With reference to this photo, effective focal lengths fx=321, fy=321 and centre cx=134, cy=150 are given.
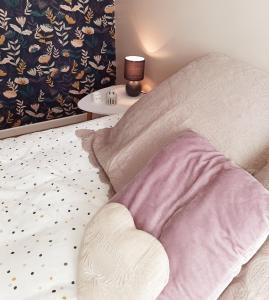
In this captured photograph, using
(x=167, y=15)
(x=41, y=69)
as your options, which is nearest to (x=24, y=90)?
(x=41, y=69)

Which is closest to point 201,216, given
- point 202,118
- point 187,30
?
point 202,118

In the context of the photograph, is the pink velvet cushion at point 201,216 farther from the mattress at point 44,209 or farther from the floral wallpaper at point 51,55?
the floral wallpaper at point 51,55

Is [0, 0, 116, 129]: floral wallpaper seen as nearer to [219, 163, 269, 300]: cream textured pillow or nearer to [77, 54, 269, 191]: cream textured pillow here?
[77, 54, 269, 191]: cream textured pillow

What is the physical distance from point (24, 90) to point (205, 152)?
2000 millimetres

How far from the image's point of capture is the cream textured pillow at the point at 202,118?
3.49ft

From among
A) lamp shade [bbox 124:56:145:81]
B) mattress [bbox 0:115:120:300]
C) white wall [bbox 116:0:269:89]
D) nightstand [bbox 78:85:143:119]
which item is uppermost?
white wall [bbox 116:0:269:89]

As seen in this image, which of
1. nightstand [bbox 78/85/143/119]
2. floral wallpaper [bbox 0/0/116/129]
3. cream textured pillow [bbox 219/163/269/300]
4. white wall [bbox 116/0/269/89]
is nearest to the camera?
cream textured pillow [bbox 219/163/269/300]

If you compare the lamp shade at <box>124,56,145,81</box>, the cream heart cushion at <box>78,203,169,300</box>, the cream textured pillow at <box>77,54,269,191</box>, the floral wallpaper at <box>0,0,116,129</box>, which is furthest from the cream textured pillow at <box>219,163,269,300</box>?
Answer: the floral wallpaper at <box>0,0,116,129</box>

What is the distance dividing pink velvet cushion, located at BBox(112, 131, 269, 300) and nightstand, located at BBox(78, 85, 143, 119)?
1111 mm

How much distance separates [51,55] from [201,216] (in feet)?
7.02

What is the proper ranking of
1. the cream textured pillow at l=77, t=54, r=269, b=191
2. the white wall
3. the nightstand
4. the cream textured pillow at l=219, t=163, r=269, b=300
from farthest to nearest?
the nightstand, the white wall, the cream textured pillow at l=77, t=54, r=269, b=191, the cream textured pillow at l=219, t=163, r=269, b=300

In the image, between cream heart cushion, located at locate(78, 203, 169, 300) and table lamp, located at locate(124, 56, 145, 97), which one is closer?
cream heart cushion, located at locate(78, 203, 169, 300)

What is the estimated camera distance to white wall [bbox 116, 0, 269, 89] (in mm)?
1387

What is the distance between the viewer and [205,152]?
0.99 metres
